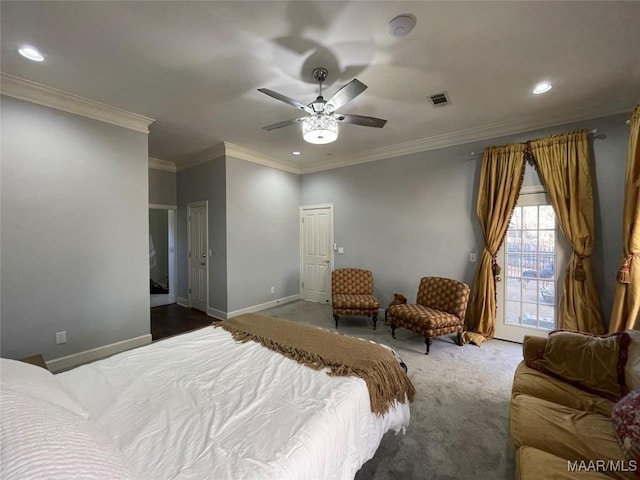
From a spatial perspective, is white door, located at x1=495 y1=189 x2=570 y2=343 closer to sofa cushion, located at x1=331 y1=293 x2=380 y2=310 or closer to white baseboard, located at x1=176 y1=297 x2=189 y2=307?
sofa cushion, located at x1=331 y1=293 x2=380 y2=310

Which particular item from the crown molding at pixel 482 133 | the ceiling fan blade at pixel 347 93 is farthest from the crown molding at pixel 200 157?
the ceiling fan blade at pixel 347 93

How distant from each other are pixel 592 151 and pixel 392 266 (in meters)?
2.91

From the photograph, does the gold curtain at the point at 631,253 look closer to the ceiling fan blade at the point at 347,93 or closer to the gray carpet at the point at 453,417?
the gray carpet at the point at 453,417

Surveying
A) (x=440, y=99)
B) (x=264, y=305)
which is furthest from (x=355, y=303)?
(x=440, y=99)

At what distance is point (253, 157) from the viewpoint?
4.85 metres

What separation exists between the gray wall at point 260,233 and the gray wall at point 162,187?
71.3 inches

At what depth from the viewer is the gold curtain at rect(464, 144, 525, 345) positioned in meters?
3.54

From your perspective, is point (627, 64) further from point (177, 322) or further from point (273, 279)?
point (177, 322)

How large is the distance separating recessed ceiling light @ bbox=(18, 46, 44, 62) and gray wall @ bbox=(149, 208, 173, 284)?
3958 mm

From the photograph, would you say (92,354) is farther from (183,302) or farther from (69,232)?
(183,302)

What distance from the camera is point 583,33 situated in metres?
1.98

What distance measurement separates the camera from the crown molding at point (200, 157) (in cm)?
453

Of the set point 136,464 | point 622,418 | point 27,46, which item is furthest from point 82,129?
point 622,418

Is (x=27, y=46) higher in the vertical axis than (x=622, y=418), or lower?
higher
